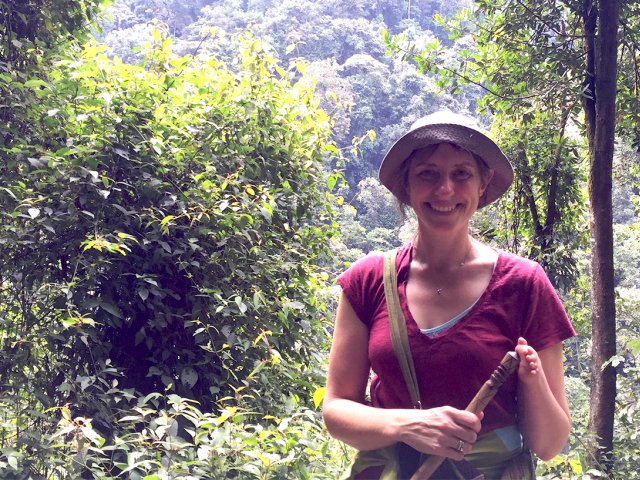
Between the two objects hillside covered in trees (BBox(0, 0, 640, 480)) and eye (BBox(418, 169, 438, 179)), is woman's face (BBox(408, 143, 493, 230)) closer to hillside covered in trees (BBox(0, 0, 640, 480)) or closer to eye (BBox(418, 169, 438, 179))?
eye (BBox(418, 169, 438, 179))

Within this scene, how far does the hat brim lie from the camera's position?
984mm

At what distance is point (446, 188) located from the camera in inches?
38.2

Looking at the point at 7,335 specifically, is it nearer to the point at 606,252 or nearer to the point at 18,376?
the point at 18,376

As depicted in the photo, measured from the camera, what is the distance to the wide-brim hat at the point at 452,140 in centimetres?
98

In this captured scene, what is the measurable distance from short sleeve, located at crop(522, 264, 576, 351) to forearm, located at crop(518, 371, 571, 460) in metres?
0.07

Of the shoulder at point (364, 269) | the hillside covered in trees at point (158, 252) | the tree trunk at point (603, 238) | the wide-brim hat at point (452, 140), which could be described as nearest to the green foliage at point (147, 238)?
the hillside covered in trees at point (158, 252)

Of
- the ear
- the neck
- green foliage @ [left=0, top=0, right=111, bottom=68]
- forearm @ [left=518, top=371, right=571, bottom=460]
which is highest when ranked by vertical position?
green foliage @ [left=0, top=0, right=111, bottom=68]

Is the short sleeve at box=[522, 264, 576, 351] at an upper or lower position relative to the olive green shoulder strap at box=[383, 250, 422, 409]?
upper

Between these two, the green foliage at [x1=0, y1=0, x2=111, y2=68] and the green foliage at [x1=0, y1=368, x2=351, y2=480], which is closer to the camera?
the green foliage at [x1=0, y1=368, x2=351, y2=480]

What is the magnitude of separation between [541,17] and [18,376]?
11.6 feet

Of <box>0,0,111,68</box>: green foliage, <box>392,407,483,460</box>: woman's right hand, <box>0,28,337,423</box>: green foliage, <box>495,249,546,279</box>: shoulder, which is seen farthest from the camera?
<box>0,0,111,68</box>: green foliage

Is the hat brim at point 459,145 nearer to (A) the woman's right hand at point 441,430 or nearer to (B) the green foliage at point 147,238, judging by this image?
(A) the woman's right hand at point 441,430

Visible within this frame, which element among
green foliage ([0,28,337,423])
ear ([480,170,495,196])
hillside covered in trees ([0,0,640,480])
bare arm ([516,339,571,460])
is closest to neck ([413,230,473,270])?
ear ([480,170,495,196])

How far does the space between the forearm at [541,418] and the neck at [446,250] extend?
25 centimetres
